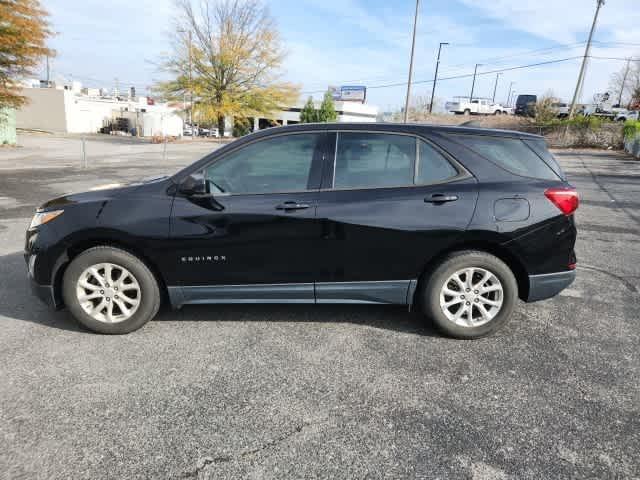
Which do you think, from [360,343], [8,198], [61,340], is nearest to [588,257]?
[360,343]

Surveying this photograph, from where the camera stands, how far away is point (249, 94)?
38.1 m

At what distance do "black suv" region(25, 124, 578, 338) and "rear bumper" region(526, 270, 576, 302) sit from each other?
11 millimetres

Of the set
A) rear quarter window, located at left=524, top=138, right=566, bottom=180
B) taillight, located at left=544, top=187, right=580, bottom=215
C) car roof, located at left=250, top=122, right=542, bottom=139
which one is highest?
car roof, located at left=250, top=122, right=542, bottom=139

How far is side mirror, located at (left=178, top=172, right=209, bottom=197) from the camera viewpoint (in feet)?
11.0

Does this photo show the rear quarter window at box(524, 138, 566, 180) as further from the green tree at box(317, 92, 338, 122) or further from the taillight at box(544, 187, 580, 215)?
the green tree at box(317, 92, 338, 122)

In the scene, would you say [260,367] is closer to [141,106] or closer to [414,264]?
[414,264]

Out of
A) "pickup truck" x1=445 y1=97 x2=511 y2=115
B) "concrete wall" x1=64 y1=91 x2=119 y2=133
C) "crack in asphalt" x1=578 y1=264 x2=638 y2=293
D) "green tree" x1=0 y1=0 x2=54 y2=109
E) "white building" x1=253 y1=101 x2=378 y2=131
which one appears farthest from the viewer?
"white building" x1=253 y1=101 x2=378 y2=131

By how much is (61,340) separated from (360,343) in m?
2.37

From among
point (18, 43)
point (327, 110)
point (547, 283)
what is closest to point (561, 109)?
point (327, 110)

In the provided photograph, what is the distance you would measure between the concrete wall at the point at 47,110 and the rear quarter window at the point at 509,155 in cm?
5341

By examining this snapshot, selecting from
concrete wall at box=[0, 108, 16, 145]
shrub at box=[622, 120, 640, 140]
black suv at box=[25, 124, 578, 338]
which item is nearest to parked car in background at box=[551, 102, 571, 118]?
shrub at box=[622, 120, 640, 140]

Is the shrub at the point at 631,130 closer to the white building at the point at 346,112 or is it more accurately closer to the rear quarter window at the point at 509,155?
the rear quarter window at the point at 509,155

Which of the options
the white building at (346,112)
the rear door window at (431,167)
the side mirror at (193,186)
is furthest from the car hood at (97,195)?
the white building at (346,112)

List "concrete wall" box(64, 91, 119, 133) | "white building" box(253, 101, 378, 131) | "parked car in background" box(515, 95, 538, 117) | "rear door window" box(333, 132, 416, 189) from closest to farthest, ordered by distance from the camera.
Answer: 1. "rear door window" box(333, 132, 416, 189)
2. "parked car in background" box(515, 95, 538, 117)
3. "concrete wall" box(64, 91, 119, 133)
4. "white building" box(253, 101, 378, 131)
